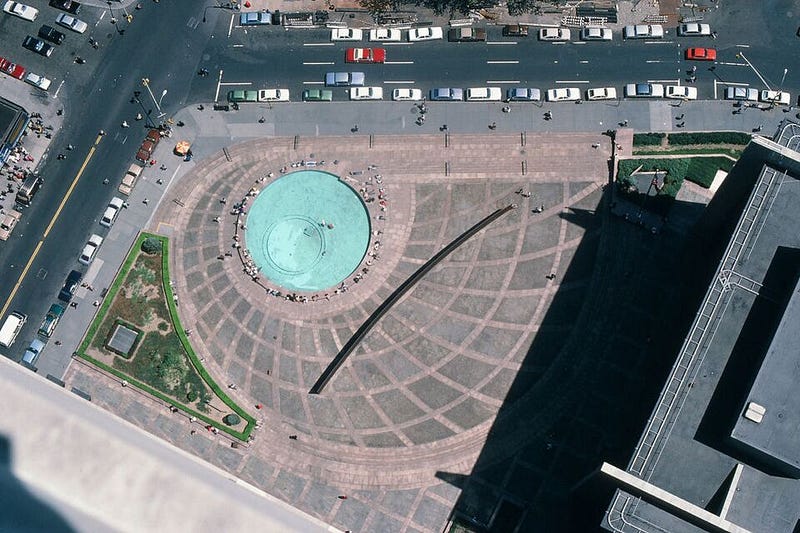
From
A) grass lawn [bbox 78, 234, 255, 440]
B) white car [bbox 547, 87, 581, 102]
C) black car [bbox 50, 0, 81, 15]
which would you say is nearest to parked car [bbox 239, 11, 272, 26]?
black car [bbox 50, 0, 81, 15]

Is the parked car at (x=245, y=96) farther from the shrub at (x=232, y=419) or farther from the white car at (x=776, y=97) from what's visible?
the white car at (x=776, y=97)

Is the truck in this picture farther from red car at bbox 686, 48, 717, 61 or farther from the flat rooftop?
red car at bbox 686, 48, 717, 61

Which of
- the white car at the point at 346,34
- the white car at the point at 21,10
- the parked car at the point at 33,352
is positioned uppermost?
the white car at the point at 346,34

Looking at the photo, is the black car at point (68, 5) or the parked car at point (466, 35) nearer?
the parked car at point (466, 35)

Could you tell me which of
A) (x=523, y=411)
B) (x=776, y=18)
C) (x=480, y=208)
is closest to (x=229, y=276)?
(x=480, y=208)

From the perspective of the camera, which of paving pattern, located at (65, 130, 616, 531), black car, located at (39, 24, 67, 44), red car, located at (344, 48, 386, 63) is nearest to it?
paving pattern, located at (65, 130, 616, 531)

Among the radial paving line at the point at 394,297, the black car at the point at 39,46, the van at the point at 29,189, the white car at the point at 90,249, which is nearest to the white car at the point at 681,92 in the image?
the radial paving line at the point at 394,297

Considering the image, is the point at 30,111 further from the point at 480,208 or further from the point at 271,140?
the point at 480,208
